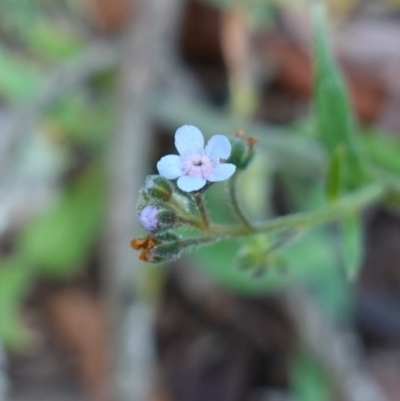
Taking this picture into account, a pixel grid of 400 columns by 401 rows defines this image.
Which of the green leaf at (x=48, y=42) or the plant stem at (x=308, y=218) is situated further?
the green leaf at (x=48, y=42)

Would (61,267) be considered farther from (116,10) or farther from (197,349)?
(116,10)

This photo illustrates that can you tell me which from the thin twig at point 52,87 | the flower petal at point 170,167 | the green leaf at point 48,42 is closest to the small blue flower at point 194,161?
the flower petal at point 170,167

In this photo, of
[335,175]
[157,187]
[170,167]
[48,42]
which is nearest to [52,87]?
[48,42]

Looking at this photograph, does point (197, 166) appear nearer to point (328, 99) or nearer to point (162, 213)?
point (162, 213)

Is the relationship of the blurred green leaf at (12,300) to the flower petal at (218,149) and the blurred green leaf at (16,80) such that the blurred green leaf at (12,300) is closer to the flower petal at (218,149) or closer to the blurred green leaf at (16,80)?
the blurred green leaf at (16,80)

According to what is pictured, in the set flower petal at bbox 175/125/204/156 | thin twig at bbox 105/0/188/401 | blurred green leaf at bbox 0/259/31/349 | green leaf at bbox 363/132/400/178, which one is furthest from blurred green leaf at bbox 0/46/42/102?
flower petal at bbox 175/125/204/156

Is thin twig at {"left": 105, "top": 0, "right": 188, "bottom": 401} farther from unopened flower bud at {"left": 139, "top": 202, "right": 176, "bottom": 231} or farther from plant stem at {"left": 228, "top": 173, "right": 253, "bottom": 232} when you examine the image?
unopened flower bud at {"left": 139, "top": 202, "right": 176, "bottom": 231}
